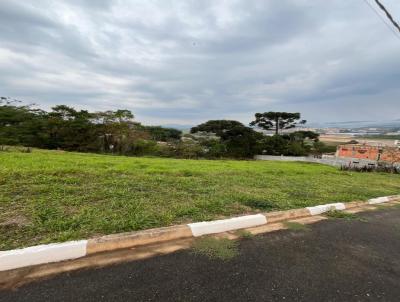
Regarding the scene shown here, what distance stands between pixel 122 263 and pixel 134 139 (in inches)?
1222

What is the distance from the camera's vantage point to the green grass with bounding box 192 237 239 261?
2.66 m

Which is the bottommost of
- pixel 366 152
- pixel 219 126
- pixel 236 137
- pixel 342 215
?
pixel 366 152

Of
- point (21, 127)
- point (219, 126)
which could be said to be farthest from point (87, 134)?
point (219, 126)

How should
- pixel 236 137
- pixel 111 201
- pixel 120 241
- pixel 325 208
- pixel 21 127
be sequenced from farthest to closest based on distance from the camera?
pixel 236 137, pixel 21 127, pixel 325 208, pixel 111 201, pixel 120 241

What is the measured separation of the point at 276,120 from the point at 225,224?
46870 mm

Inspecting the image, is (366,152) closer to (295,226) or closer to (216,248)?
(295,226)

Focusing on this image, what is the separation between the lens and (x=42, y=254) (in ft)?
7.66

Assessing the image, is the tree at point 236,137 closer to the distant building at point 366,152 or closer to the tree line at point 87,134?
the tree line at point 87,134

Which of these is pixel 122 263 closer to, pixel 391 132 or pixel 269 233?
pixel 269 233

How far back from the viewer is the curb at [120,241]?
2271 mm

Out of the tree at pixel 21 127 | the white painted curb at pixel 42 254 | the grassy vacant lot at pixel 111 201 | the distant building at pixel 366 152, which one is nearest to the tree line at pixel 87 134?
the tree at pixel 21 127

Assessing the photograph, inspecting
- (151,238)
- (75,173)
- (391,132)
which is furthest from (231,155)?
(391,132)

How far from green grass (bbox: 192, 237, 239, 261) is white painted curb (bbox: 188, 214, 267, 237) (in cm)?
15

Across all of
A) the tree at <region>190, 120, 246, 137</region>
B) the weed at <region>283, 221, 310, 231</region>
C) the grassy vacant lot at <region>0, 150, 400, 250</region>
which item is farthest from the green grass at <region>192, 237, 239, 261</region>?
the tree at <region>190, 120, 246, 137</region>
